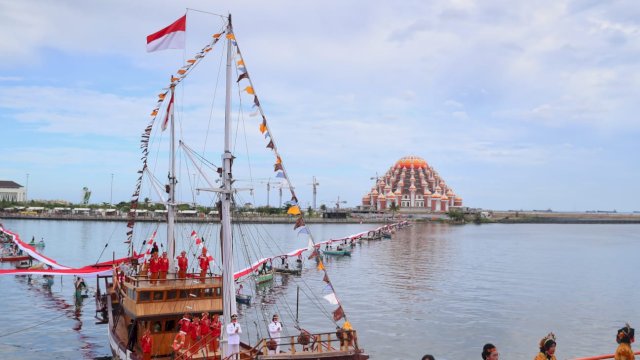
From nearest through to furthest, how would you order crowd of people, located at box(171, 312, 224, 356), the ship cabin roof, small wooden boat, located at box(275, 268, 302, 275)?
1. crowd of people, located at box(171, 312, 224, 356)
2. the ship cabin roof
3. small wooden boat, located at box(275, 268, 302, 275)

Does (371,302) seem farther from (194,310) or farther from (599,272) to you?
(599,272)

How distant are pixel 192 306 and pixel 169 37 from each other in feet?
36.4

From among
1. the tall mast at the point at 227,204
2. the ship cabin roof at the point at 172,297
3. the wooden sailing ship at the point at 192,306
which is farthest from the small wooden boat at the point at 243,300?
the tall mast at the point at 227,204

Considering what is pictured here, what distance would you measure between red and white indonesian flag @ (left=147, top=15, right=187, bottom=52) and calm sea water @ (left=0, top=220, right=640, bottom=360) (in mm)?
19905

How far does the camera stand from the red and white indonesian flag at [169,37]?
22266 mm

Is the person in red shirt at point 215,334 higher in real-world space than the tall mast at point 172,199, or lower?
lower

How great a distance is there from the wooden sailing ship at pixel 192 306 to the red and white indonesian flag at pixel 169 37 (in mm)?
1036

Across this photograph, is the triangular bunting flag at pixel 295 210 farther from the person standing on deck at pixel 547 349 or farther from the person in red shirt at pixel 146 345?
the person standing on deck at pixel 547 349

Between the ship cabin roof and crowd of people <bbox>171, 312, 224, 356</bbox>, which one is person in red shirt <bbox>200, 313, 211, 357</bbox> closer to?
crowd of people <bbox>171, 312, 224, 356</bbox>

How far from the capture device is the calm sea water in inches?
1441

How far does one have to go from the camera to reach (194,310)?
24.9m

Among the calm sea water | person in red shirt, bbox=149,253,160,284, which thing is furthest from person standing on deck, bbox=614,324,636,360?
the calm sea water

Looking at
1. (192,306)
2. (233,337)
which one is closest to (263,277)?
(192,306)

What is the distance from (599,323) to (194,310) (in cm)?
3369
